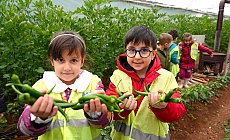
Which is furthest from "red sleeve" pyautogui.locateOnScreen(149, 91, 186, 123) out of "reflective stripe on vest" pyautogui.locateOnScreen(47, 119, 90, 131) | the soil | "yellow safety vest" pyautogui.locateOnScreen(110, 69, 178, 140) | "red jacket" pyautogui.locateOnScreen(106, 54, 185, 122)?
the soil

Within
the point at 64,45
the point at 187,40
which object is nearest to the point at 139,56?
the point at 64,45

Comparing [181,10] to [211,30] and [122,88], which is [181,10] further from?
[122,88]

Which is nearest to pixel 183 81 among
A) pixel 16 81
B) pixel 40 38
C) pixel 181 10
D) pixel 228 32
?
pixel 40 38

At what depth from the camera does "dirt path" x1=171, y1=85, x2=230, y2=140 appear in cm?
408

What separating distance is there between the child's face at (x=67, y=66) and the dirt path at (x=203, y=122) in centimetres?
284

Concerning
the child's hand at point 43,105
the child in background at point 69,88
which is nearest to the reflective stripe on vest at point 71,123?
the child in background at point 69,88

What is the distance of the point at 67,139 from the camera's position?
1476 mm

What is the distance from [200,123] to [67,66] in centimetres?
389

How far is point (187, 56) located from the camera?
6613 millimetres

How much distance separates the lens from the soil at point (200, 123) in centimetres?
382

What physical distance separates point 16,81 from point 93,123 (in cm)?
64

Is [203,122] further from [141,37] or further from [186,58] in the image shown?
[141,37]

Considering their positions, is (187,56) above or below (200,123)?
above

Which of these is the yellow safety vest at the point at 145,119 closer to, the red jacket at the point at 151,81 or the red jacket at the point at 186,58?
the red jacket at the point at 151,81
